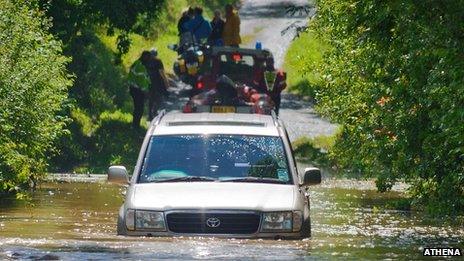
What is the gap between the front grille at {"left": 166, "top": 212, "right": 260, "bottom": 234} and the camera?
1468 cm

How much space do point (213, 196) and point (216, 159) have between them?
112cm

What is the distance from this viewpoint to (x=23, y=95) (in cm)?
2216

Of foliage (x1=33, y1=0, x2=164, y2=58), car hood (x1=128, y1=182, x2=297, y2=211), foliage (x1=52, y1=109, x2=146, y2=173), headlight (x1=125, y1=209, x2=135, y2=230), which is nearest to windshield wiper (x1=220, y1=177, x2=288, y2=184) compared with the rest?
car hood (x1=128, y1=182, x2=297, y2=211)

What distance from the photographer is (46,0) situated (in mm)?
31453

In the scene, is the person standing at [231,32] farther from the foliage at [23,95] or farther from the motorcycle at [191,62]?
the foliage at [23,95]

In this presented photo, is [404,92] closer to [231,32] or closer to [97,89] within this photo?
[97,89]

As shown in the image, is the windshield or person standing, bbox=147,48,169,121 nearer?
the windshield

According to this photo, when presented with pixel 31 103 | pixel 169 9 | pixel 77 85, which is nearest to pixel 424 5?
pixel 31 103

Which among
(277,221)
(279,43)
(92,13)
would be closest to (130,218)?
(277,221)

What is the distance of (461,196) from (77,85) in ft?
68.4

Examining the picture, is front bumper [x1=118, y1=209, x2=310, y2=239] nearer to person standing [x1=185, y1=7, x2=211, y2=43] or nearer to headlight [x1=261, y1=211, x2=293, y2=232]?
headlight [x1=261, y1=211, x2=293, y2=232]

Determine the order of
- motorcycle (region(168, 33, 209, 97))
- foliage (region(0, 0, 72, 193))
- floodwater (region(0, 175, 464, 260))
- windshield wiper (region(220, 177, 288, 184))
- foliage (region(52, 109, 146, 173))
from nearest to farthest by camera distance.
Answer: floodwater (region(0, 175, 464, 260))
windshield wiper (region(220, 177, 288, 184))
foliage (region(0, 0, 72, 193))
foliage (region(52, 109, 146, 173))
motorcycle (region(168, 33, 209, 97))

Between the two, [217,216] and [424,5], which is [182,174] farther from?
[424,5]

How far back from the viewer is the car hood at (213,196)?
14.7 m
